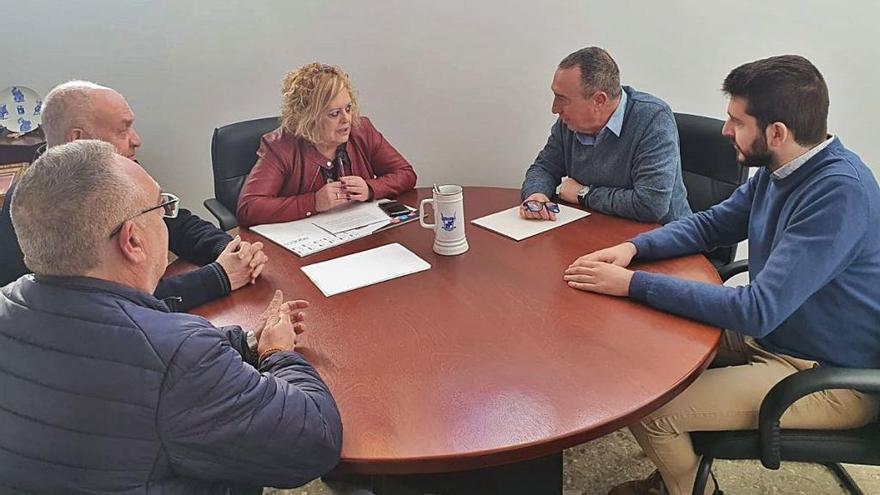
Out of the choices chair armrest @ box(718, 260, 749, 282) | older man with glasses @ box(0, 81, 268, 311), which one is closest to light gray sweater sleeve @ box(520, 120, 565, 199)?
chair armrest @ box(718, 260, 749, 282)

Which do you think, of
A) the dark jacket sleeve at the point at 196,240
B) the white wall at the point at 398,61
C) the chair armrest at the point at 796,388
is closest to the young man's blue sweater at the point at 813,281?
the chair armrest at the point at 796,388

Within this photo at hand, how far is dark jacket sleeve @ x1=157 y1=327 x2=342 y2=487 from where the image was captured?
0.91 m

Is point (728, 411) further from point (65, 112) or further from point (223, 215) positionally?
point (65, 112)

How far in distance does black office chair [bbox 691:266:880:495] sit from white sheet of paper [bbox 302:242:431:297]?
826mm

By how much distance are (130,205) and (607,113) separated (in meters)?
1.56

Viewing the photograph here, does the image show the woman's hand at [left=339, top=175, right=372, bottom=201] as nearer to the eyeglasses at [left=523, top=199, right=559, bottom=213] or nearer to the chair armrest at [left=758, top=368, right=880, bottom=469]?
the eyeglasses at [left=523, top=199, right=559, bottom=213]

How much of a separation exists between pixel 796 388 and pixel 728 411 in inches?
7.3

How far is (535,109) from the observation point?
2936 millimetres

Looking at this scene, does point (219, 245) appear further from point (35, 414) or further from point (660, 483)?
point (660, 483)

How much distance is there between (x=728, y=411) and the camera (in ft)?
4.65

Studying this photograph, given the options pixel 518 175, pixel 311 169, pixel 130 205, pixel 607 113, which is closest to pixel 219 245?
pixel 311 169

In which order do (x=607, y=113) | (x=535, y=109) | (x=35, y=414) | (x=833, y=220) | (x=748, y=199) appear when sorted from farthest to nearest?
1. (x=535, y=109)
2. (x=607, y=113)
3. (x=748, y=199)
4. (x=833, y=220)
5. (x=35, y=414)

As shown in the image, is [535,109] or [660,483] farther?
[535,109]

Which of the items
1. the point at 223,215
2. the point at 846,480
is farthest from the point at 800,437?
the point at 223,215
